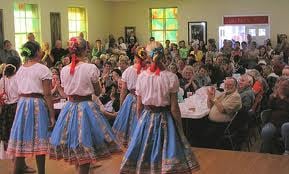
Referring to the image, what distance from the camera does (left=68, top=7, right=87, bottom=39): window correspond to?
51.7 ft

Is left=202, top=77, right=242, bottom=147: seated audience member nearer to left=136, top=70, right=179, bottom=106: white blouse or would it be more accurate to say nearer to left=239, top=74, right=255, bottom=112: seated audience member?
left=239, top=74, right=255, bottom=112: seated audience member

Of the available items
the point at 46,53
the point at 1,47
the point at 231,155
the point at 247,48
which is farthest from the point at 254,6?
the point at 231,155

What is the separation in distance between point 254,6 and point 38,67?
511 inches

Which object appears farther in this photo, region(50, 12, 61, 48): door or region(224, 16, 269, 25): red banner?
region(224, 16, 269, 25): red banner

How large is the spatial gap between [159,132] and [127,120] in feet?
5.47

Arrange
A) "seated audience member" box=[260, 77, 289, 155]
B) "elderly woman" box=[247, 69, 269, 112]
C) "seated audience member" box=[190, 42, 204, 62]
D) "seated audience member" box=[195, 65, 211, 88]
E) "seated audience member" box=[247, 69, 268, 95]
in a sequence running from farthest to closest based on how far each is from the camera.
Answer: "seated audience member" box=[190, 42, 204, 62]
"seated audience member" box=[195, 65, 211, 88]
"seated audience member" box=[247, 69, 268, 95]
"elderly woman" box=[247, 69, 269, 112]
"seated audience member" box=[260, 77, 289, 155]

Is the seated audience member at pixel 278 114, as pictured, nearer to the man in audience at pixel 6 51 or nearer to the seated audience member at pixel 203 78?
the seated audience member at pixel 203 78

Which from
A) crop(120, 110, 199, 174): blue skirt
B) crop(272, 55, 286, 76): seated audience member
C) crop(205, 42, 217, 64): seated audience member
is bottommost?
crop(120, 110, 199, 174): blue skirt

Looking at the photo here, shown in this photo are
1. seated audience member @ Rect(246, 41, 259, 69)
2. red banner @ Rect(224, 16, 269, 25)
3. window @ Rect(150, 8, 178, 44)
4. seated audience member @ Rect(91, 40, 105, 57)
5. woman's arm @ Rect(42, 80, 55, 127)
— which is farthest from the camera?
window @ Rect(150, 8, 178, 44)

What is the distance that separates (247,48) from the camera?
14.6m

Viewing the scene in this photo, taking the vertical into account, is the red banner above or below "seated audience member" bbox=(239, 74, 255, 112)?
above

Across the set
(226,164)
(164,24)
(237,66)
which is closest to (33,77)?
(226,164)

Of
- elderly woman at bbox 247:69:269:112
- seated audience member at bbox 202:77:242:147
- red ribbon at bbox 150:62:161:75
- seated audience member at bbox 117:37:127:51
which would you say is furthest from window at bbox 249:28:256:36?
red ribbon at bbox 150:62:161:75

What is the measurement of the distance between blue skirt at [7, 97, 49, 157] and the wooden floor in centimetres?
81
